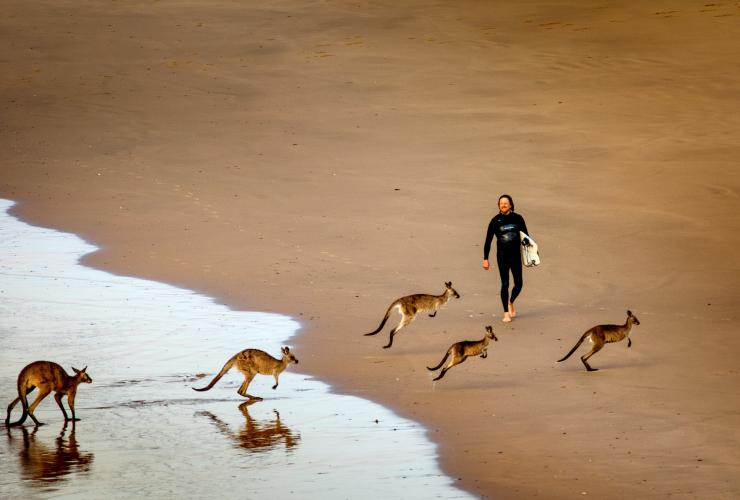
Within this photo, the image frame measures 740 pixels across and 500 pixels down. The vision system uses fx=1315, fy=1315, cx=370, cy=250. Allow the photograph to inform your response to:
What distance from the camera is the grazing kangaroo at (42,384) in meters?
11.2

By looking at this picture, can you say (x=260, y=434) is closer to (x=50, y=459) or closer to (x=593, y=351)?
(x=50, y=459)

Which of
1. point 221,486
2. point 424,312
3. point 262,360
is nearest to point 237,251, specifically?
point 424,312

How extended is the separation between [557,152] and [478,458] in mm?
17124

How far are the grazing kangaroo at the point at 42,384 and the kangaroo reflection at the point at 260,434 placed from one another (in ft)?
3.97

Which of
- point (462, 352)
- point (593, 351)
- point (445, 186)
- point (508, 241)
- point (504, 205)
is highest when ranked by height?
point (445, 186)

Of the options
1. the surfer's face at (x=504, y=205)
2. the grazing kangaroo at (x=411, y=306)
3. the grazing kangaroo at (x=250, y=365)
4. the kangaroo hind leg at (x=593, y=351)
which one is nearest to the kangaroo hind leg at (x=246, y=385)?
the grazing kangaroo at (x=250, y=365)

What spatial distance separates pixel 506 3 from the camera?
1724 inches

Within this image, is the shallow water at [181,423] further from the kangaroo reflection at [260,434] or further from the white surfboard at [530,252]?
the white surfboard at [530,252]

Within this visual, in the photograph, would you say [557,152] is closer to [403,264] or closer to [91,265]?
[403,264]

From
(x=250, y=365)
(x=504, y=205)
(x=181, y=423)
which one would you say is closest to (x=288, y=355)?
(x=250, y=365)

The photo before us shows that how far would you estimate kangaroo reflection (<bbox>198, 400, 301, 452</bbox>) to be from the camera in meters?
10.8

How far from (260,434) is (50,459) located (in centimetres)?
177

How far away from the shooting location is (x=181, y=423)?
1150cm

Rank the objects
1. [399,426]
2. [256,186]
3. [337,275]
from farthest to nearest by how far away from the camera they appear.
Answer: [256,186]
[337,275]
[399,426]
